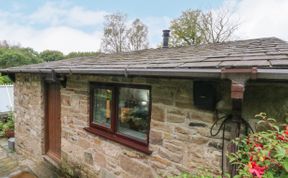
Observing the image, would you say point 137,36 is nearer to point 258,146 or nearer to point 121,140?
point 121,140

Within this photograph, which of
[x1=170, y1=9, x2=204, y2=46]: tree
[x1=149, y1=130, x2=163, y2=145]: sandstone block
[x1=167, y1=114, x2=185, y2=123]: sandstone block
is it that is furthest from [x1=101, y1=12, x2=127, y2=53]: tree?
[x1=167, y1=114, x2=185, y2=123]: sandstone block

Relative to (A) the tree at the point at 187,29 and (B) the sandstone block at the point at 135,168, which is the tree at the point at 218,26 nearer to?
(A) the tree at the point at 187,29

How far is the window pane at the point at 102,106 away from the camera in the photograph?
15.9ft

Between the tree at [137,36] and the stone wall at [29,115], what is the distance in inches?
690

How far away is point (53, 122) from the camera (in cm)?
690

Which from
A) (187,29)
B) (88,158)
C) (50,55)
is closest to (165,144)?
(88,158)

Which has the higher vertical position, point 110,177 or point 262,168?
point 262,168

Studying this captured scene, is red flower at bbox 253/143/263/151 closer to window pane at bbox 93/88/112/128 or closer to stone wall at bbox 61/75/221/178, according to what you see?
stone wall at bbox 61/75/221/178

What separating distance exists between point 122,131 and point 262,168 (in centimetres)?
300

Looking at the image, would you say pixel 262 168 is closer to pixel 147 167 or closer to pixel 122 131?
pixel 147 167

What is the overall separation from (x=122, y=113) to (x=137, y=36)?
69.9 ft

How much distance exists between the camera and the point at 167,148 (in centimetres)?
360

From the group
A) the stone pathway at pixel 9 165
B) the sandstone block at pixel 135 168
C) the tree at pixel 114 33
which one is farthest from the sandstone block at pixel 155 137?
the tree at pixel 114 33

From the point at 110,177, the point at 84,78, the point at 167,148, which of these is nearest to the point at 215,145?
the point at 167,148
